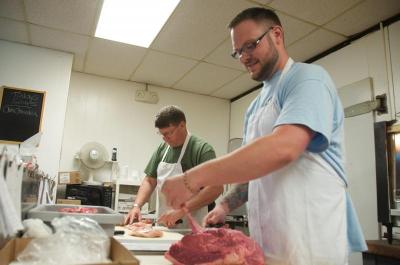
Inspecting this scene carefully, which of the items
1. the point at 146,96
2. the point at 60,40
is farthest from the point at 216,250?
the point at 146,96

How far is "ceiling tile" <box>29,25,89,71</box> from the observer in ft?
11.1

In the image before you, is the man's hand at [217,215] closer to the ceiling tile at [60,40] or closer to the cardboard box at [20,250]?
the cardboard box at [20,250]

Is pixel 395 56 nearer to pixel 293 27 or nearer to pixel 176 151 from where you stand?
pixel 293 27

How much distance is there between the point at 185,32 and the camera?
10.7 feet

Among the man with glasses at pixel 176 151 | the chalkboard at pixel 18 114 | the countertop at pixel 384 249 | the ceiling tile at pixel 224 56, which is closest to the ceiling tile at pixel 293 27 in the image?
the ceiling tile at pixel 224 56

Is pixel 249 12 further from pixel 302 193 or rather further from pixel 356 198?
pixel 356 198

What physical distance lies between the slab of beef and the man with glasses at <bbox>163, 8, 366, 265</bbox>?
128 mm

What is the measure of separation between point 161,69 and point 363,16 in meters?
2.44

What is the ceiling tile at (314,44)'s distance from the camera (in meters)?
3.18

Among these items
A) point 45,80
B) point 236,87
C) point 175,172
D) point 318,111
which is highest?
point 236,87

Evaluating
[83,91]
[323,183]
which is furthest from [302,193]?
[83,91]

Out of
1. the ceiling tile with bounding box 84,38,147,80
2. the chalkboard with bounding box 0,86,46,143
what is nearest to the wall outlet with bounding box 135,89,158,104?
the ceiling tile with bounding box 84,38,147,80

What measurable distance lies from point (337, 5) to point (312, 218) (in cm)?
229

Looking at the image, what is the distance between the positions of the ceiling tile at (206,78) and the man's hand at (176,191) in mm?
3159
